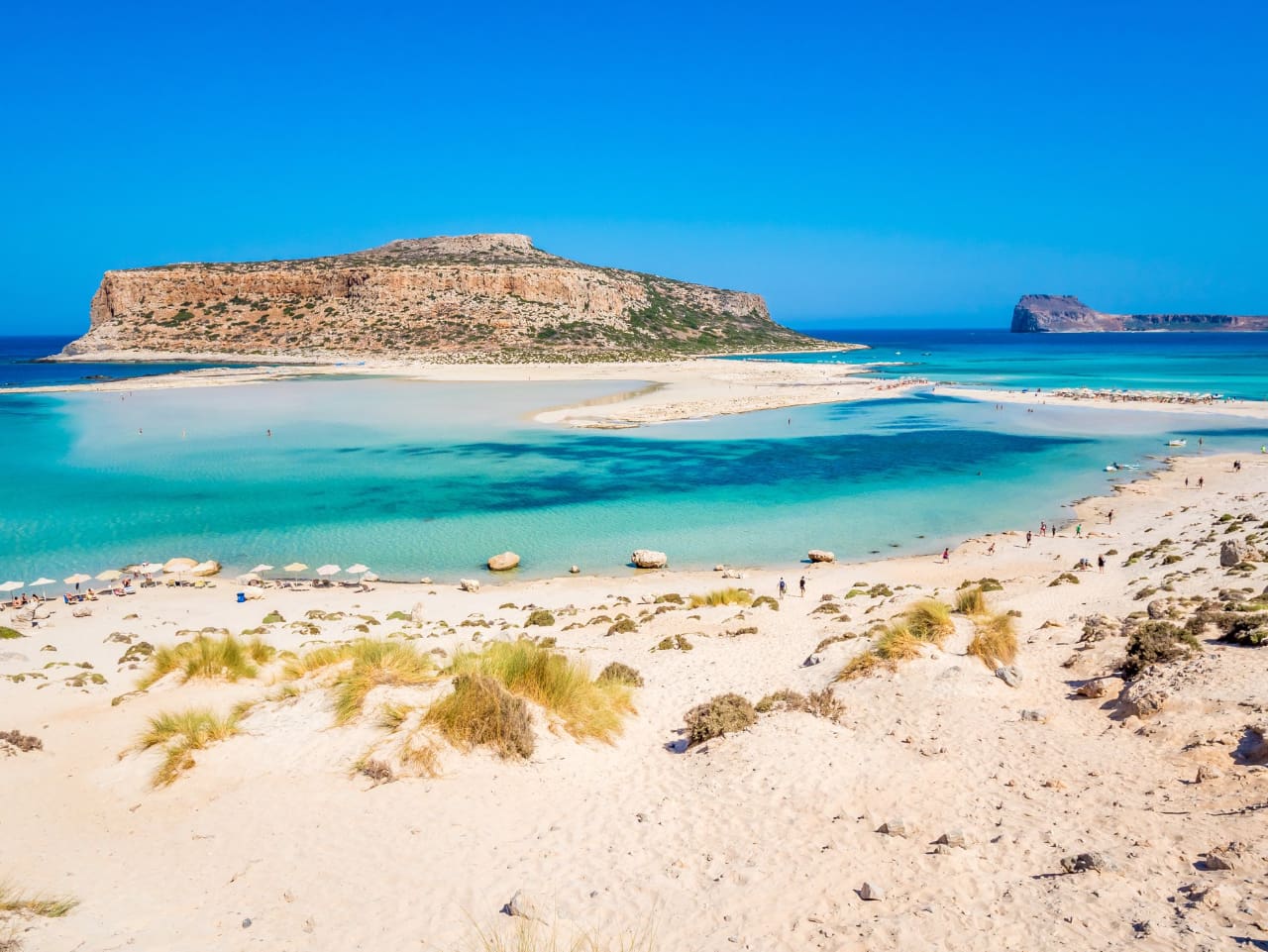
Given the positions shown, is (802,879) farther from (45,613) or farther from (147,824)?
(45,613)

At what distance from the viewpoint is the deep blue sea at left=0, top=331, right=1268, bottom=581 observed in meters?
22.8

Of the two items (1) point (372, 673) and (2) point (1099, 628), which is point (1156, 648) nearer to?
(2) point (1099, 628)

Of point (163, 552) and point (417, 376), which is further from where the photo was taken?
point (417, 376)

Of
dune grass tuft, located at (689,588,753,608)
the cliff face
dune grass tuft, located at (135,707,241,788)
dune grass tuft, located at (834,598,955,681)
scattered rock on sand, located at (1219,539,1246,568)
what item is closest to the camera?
dune grass tuft, located at (135,707,241,788)

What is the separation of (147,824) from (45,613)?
40.9ft

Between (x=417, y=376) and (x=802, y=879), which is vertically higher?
(x=417, y=376)

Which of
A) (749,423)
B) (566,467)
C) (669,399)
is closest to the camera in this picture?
(566,467)

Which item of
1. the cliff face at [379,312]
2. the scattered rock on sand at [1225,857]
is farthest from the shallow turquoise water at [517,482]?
the cliff face at [379,312]

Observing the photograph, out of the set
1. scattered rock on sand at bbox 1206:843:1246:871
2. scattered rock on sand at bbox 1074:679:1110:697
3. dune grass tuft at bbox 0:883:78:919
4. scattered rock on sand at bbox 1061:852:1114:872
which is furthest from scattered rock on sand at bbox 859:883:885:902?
dune grass tuft at bbox 0:883:78:919

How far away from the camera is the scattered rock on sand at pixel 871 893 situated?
18.6 ft

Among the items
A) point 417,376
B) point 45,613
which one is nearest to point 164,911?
point 45,613

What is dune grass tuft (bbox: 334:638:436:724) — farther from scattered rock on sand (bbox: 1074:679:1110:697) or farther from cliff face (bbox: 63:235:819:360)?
cliff face (bbox: 63:235:819:360)

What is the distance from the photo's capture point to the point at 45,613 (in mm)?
16469

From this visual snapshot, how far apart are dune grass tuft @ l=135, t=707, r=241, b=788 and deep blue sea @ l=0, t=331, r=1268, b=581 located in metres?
11.6
